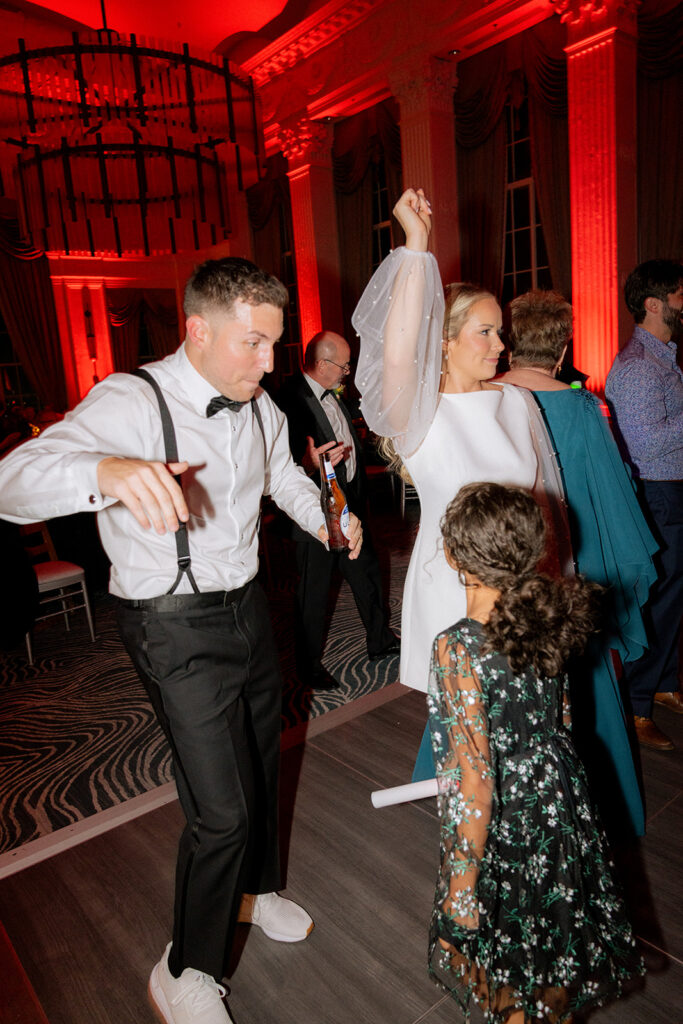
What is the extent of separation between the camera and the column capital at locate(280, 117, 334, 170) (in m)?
8.77

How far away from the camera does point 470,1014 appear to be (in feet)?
4.30

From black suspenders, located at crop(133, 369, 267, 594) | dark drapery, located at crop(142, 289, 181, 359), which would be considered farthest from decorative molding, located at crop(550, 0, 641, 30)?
dark drapery, located at crop(142, 289, 181, 359)

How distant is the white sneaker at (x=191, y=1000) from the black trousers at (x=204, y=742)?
0.12ft

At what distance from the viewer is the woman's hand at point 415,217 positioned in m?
1.62

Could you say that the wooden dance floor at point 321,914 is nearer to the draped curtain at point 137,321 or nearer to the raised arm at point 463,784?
the raised arm at point 463,784

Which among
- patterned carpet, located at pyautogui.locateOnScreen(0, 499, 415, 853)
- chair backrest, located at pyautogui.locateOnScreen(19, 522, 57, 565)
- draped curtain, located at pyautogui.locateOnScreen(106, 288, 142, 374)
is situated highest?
draped curtain, located at pyautogui.locateOnScreen(106, 288, 142, 374)

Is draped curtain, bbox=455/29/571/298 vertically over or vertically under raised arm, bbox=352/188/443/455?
over

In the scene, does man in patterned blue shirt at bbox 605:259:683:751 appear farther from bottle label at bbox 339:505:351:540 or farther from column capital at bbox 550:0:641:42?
column capital at bbox 550:0:641:42

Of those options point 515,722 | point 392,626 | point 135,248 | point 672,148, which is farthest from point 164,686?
point 135,248

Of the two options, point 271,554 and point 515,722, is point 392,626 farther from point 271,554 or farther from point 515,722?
Result: point 515,722

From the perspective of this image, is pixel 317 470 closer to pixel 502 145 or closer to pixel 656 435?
pixel 656 435

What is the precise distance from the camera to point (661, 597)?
2.65 metres

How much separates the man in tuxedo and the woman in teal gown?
4.15ft

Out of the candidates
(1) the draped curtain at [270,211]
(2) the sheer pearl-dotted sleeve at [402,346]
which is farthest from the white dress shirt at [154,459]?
(1) the draped curtain at [270,211]
